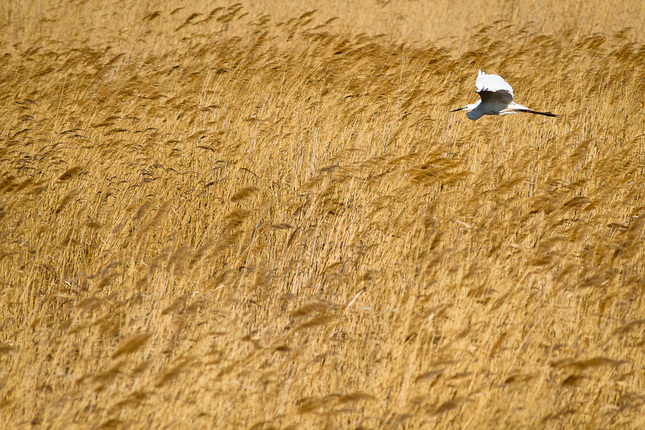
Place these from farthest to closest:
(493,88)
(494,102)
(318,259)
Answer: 1. (494,102)
2. (493,88)
3. (318,259)

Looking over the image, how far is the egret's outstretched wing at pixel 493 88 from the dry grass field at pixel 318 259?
1.02ft

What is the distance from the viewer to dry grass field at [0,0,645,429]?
6.51 ft

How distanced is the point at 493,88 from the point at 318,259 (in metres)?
Answer: 1.90

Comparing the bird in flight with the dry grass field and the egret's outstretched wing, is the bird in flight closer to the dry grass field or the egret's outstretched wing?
the egret's outstretched wing

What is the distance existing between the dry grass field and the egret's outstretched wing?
1.02 ft

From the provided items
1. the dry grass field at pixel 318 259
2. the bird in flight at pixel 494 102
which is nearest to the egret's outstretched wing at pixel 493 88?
the bird in flight at pixel 494 102

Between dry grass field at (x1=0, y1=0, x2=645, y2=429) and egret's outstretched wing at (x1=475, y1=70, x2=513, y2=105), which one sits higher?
egret's outstretched wing at (x1=475, y1=70, x2=513, y2=105)

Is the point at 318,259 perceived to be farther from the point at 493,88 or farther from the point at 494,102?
the point at 494,102

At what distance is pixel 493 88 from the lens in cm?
395

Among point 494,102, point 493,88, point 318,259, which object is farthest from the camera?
point 494,102

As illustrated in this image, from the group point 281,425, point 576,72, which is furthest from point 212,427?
point 576,72

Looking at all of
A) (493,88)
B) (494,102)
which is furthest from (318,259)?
(494,102)

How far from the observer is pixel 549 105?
511 cm

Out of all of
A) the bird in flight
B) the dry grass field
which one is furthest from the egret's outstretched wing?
the dry grass field
